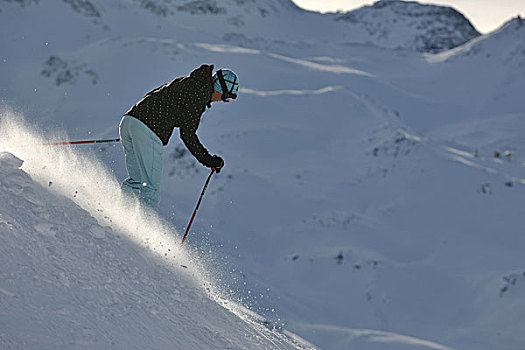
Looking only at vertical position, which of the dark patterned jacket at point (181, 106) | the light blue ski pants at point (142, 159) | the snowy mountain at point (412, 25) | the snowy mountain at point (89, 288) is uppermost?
the snowy mountain at point (412, 25)

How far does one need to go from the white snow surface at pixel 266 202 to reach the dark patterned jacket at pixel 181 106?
1.01 meters

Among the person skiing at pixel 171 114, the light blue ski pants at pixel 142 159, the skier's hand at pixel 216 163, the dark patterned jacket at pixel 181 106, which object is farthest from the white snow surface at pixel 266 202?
the dark patterned jacket at pixel 181 106

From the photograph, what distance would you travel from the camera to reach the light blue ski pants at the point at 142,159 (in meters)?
5.29

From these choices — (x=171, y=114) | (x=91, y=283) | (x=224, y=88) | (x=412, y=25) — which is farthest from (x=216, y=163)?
(x=412, y=25)

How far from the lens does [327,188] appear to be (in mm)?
12555

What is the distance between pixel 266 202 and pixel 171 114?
22.6 ft

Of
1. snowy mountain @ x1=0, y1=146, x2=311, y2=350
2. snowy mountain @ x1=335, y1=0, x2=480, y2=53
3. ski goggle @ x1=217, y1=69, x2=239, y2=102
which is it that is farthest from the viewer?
snowy mountain @ x1=335, y1=0, x2=480, y2=53

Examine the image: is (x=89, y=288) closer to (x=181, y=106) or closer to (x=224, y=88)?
(x=181, y=106)

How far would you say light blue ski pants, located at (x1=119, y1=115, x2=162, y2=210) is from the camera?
5.29 meters

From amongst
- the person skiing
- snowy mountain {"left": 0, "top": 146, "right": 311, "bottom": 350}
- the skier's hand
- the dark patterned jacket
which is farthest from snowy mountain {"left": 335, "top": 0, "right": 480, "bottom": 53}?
snowy mountain {"left": 0, "top": 146, "right": 311, "bottom": 350}

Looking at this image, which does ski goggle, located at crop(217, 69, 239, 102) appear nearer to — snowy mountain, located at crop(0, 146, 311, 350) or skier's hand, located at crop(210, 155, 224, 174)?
skier's hand, located at crop(210, 155, 224, 174)

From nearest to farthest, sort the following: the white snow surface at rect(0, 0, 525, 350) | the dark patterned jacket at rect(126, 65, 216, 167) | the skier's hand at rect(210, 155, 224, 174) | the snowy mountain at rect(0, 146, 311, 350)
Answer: the snowy mountain at rect(0, 146, 311, 350) < the white snow surface at rect(0, 0, 525, 350) < the dark patterned jacket at rect(126, 65, 216, 167) < the skier's hand at rect(210, 155, 224, 174)

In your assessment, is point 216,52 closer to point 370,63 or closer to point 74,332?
point 370,63

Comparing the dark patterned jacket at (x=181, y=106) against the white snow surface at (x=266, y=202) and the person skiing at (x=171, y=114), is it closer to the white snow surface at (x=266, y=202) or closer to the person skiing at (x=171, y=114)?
the person skiing at (x=171, y=114)
